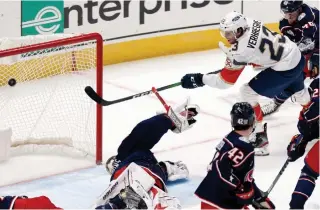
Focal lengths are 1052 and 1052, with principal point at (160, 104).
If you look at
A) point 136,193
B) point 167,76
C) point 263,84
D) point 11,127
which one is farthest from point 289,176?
point 167,76

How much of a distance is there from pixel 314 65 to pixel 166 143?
1192 mm

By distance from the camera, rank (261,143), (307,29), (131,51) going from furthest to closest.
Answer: (131,51) < (307,29) < (261,143)

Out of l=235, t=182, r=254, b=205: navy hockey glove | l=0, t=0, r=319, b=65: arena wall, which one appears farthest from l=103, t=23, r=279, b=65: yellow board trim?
l=235, t=182, r=254, b=205: navy hockey glove

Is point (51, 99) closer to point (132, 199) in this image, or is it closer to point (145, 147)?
point (145, 147)

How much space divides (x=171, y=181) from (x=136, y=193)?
0.76m

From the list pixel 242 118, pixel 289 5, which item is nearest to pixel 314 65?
pixel 289 5

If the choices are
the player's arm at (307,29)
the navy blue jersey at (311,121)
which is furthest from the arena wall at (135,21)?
the navy blue jersey at (311,121)

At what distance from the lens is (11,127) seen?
639 cm

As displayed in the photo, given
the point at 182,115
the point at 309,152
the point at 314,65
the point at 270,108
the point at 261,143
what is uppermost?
the point at 309,152

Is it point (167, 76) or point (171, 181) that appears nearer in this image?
point (171, 181)

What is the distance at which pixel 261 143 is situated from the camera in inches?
259

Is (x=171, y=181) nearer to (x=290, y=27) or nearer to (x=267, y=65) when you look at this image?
(x=267, y=65)

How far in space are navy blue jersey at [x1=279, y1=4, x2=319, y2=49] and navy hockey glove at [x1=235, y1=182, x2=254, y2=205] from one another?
2.37 m

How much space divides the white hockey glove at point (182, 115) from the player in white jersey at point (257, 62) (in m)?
0.20
